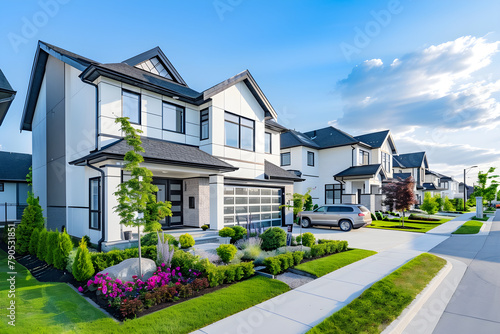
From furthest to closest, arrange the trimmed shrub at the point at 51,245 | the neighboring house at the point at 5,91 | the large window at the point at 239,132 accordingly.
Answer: the large window at the point at 239,132
the trimmed shrub at the point at 51,245
the neighboring house at the point at 5,91

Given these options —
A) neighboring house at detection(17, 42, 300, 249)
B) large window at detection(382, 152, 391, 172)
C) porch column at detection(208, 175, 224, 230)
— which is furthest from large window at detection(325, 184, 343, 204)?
porch column at detection(208, 175, 224, 230)

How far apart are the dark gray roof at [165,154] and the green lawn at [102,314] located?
4.37m

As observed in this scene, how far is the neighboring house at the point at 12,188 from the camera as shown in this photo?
21.3m

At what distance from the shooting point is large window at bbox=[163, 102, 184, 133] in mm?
12745

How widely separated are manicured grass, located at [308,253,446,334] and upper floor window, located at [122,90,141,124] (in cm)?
1047

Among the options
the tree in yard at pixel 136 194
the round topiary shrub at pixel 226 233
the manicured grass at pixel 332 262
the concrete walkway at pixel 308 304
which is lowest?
the manicured grass at pixel 332 262

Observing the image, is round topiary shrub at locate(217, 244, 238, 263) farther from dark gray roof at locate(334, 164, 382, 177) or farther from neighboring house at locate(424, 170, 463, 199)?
neighboring house at locate(424, 170, 463, 199)

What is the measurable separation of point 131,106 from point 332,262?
10.0 meters

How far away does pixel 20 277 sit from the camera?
24.4 ft

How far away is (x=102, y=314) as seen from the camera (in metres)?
4.93

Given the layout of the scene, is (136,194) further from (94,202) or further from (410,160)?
(410,160)

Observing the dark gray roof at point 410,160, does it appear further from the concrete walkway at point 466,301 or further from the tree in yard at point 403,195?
the concrete walkway at point 466,301

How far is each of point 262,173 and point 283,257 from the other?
8423 millimetres

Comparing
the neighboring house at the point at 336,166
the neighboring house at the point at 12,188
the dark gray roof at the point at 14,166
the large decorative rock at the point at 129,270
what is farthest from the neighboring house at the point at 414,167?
the dark gray roof at the point at 14,166
